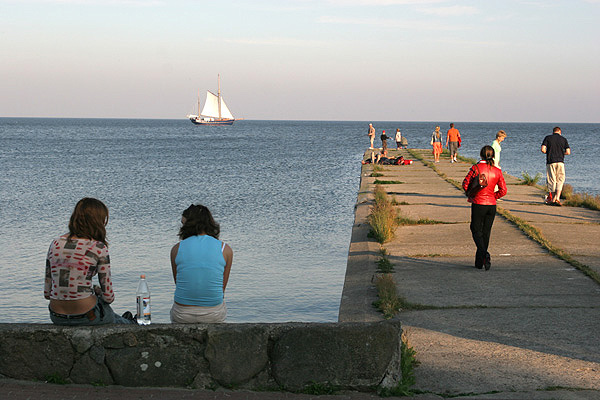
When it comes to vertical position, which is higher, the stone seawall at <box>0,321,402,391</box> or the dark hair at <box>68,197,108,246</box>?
the dark hair at <box>68,197,108,246</box>

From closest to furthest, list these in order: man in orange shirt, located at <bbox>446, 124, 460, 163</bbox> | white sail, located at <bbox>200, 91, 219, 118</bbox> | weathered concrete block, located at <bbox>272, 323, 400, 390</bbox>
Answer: weathered concrete block, located at <bbox>272, 323, 400, 390</bbox>
man in orange shirt, located at <bbox>446, 124, 460, 163</bbox>
white sail, located at <bbox>200, 91, 219, 118</bbox>

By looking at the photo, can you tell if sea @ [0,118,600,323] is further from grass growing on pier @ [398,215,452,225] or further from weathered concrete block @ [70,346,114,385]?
weathered concrete block @ [70,346,114,385]

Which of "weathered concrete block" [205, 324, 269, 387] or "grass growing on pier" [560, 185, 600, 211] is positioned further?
"grass growing on pier" [560, 185, 600, 211]

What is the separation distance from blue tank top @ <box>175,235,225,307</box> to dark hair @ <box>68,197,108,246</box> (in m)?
0.65

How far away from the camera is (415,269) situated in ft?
34.2

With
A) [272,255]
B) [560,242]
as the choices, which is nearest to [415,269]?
[560,242]

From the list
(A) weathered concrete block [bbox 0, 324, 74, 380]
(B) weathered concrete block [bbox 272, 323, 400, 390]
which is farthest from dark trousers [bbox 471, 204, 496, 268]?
(A) weathered concrete block [bbox 0, 324, 74, 380]

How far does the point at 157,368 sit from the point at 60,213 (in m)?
18.0

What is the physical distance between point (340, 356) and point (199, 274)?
1.23m

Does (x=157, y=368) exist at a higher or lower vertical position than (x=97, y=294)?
lower

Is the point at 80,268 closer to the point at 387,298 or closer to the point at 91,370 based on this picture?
the point at 91,370

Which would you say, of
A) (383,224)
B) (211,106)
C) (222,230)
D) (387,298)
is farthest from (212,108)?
(387,298)

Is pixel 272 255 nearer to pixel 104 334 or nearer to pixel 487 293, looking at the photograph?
pixel 487 293

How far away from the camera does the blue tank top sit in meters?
5.86
